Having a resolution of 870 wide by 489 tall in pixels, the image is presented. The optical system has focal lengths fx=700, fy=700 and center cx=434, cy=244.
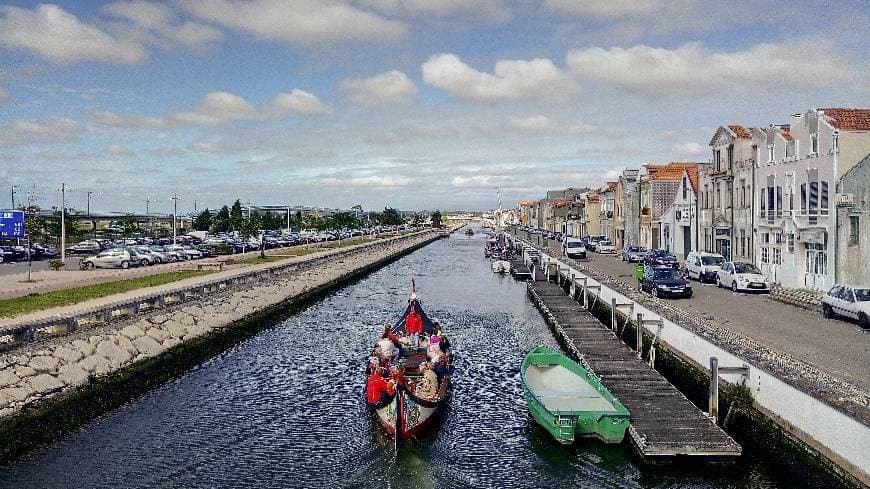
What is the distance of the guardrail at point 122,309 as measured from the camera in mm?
26508

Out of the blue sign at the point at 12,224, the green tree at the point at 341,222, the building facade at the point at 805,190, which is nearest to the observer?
the building facade at the point at 805,190

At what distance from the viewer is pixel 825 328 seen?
31906 millimetres

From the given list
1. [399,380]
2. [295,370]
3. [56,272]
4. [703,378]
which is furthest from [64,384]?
[56,272]

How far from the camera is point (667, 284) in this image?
43.7m

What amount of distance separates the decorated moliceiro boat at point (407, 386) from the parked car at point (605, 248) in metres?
71.8

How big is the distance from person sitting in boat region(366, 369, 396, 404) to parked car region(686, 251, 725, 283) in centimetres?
3665

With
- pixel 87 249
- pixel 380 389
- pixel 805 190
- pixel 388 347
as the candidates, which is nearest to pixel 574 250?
pixel 805 190

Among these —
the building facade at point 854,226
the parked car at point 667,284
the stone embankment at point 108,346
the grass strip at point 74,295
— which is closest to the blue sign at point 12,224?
the grass strip at point 74,295

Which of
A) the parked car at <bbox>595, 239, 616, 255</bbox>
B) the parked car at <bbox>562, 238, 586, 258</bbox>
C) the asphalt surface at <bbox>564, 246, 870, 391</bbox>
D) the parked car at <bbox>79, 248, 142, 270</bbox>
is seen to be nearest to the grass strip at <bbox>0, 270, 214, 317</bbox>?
the parked car at <bbox>79, 248, 142, 270</bbox>

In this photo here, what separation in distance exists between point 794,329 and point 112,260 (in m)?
57.8

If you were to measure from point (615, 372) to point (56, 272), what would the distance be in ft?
160

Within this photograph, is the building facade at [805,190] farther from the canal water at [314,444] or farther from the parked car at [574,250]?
the parked car at [574,250]

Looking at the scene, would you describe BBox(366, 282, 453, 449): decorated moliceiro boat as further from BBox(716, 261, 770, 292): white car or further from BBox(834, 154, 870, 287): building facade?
BBox(834, 154, 870, 287): building facade

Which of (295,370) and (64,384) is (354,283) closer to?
(295,370)
